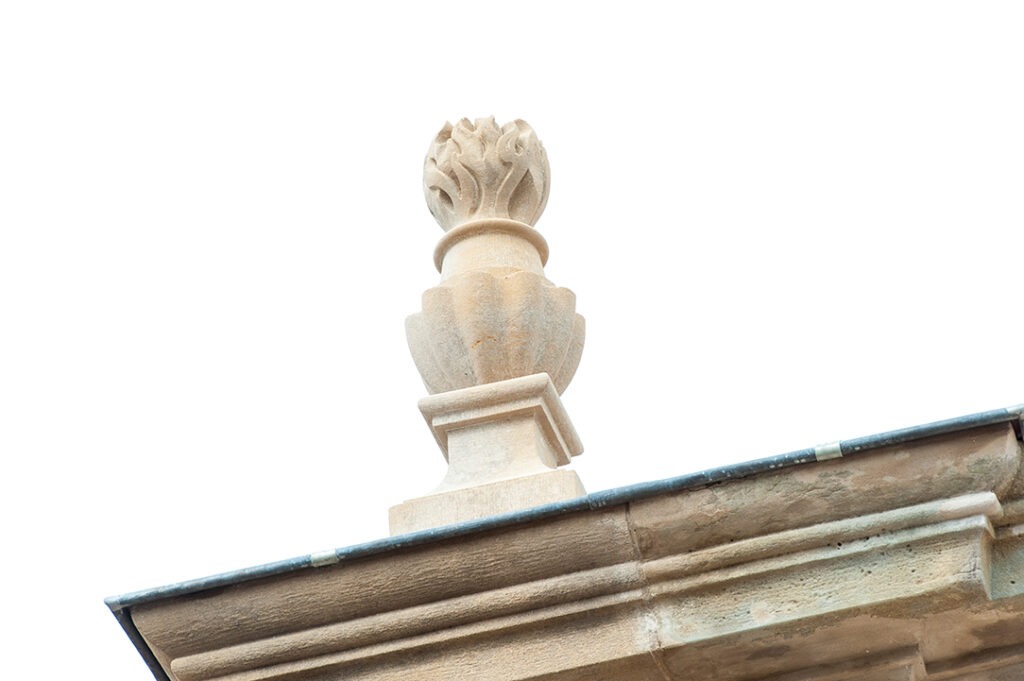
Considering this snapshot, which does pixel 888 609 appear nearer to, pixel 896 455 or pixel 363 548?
pixel 896 455

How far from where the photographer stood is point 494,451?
4078 mm

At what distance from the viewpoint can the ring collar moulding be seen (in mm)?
3871

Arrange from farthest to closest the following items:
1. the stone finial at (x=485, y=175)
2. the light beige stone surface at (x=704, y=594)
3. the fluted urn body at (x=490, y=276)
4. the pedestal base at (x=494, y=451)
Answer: the stone finial at (x=485, y=175) < the fluted urn body at (x=490, y=276) < the pedestal base at (x=494, y=451) < the light beige stone surface at (x=704, y=594)

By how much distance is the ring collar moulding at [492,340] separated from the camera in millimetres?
3871

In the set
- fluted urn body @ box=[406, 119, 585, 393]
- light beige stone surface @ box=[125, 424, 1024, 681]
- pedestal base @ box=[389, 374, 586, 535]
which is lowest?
light beige stone surface @ box=[125, 424, 1024, 681]

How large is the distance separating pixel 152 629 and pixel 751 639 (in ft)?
4.40

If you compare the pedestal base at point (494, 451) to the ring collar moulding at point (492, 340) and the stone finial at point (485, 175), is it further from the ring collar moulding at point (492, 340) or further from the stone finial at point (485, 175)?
the stone finial at point (485, 175)

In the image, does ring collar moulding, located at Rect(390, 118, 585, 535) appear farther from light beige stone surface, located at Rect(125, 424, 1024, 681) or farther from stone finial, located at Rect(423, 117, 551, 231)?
light beige stone surface, located at Rect(125, 424, 1024, 681)

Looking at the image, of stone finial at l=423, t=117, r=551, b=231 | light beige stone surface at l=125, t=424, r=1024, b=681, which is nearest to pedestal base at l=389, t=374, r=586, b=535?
light beige stone surface at l=125, t=424, r=1024, b=681

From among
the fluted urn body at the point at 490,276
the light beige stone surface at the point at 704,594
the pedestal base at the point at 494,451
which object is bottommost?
the light beige stone surface at the point at 704,594

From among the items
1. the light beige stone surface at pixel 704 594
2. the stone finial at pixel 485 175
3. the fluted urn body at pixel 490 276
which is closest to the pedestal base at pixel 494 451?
the fluted urn body at pixel 490 276

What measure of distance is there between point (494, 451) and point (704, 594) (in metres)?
0.94

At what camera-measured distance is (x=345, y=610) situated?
3420 mm

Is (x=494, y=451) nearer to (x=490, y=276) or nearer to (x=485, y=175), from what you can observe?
(x=490, y=276)
